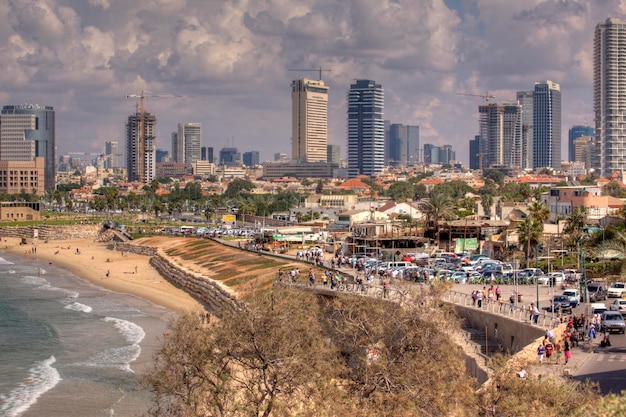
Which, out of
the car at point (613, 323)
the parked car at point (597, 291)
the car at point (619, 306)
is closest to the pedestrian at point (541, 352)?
the car at point (613, 323)

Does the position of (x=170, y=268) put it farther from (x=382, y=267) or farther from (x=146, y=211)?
(x=146, y=211)

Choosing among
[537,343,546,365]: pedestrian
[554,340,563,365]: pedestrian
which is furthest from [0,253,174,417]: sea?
[554,340,563,365]: pedestrian

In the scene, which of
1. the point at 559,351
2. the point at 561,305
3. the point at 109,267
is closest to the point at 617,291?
the point at 561,305

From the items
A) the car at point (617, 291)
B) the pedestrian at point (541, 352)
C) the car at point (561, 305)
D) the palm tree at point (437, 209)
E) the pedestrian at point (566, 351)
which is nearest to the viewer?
the pedestrian at point (541, 352)

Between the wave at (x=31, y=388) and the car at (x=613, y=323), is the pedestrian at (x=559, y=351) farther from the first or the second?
the wave at (x=31, y=388)

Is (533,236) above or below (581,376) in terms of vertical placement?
above

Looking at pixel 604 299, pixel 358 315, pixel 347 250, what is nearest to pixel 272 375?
pixel 358 315
